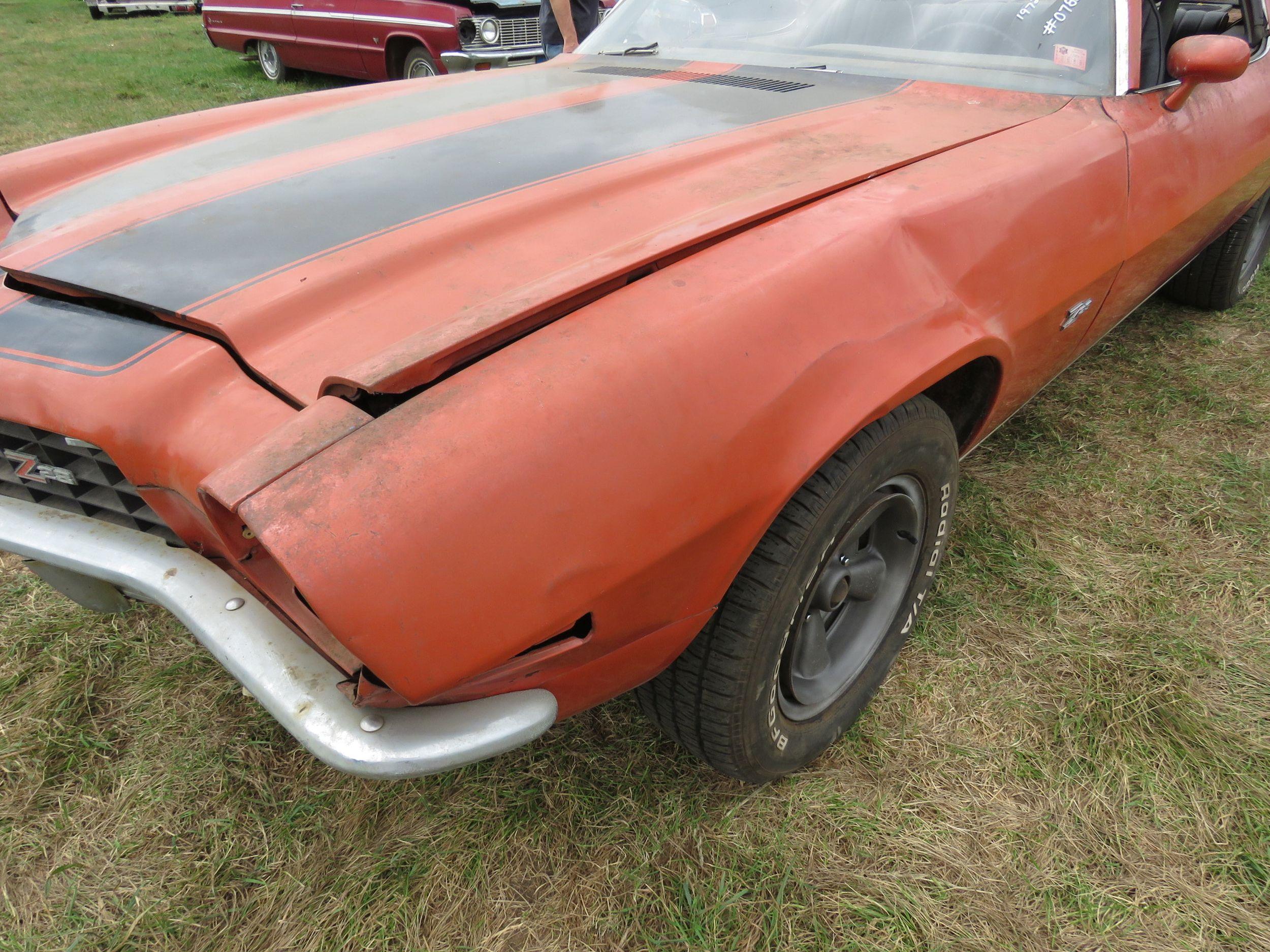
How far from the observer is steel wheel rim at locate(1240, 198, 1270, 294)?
327 centimetres

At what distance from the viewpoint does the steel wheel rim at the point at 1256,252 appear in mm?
3270

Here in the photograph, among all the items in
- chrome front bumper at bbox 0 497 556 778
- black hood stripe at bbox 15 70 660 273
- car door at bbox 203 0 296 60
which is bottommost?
chrome front bumper at bbox 0 497 556 778

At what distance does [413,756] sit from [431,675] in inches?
5.2

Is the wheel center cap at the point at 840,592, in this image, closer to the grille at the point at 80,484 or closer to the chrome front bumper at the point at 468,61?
the grille at the point at 80,484

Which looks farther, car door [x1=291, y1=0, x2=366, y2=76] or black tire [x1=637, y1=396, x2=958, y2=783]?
car door [x1=291, y1=0, x2=366, y2=76]

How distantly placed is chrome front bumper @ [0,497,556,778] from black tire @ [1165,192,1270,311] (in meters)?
3.27

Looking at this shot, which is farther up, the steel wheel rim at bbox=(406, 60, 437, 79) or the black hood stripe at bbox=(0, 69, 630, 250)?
the black hood stripe at bbox=(0, 69, 630, 250)

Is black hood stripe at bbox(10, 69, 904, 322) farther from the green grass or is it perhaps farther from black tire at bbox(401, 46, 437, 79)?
the green grass

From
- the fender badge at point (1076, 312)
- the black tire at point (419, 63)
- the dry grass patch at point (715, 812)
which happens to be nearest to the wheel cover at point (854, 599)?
the dry grass patch at point (715, 812)

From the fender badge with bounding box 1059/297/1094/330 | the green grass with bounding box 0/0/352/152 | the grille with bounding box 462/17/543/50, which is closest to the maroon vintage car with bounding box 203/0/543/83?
the grille with bounding box 462/17/543/50

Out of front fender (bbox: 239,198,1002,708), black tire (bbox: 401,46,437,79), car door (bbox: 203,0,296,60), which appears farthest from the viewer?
car door (bbox: 203,0,296,60)

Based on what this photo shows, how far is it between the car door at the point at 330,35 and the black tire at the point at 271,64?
0.82 m

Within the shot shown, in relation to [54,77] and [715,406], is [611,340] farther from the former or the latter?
[54,77]

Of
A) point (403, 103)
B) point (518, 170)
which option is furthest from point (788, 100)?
point (403, 103)
